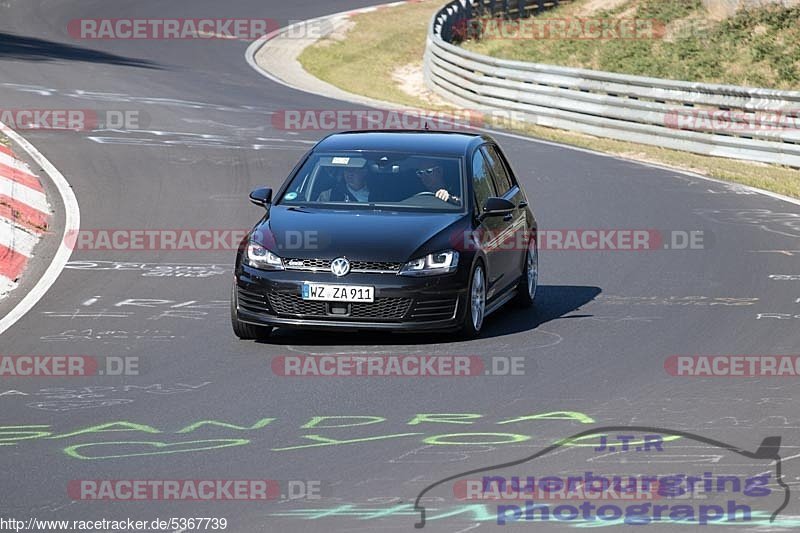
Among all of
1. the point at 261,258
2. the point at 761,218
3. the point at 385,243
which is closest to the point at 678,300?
the point at 385,243

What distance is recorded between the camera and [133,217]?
1802 centimetres

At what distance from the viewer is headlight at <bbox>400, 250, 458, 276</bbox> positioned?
38.0 feet

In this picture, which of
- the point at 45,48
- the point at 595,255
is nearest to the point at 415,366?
the point at 595,255

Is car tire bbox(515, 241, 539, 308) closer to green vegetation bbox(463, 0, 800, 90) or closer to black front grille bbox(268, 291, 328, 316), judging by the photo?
black front grille bbox(268, 291, 328, 316)

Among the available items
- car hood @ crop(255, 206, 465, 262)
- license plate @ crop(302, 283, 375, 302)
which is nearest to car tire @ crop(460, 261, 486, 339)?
car hood @ crop(255, 206, 465, 262)

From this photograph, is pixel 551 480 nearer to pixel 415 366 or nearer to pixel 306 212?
pixel 415 366

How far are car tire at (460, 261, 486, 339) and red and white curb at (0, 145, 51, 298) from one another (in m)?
4.36

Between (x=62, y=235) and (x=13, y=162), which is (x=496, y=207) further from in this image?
(x=13, y=162)

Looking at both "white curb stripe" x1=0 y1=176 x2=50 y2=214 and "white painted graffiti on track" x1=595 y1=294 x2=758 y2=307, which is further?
"white curb stripe" x1=0 y1=176 x2=50 y2=214

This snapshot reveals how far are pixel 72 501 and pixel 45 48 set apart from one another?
30712mm

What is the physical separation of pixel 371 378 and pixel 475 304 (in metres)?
1.71

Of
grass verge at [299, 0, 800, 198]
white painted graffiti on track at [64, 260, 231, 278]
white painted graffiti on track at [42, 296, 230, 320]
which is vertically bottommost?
grass verge at [299, 0, 800, 198]

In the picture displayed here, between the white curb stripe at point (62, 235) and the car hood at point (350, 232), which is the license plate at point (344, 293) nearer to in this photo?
the car hood at point (350, 232)

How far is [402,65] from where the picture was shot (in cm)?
3984
